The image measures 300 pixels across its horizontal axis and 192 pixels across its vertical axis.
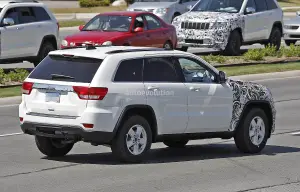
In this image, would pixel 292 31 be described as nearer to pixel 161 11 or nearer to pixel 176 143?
pixel 161 11

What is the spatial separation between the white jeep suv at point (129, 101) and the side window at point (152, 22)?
1403 centimetres

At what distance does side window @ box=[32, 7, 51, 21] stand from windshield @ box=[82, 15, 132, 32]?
1128mm

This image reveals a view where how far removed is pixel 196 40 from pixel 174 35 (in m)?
1.23

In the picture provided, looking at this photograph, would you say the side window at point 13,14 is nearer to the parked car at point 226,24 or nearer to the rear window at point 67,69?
the parked car at point 226,24

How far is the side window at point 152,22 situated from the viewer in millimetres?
27906

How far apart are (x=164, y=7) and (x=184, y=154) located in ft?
80.5

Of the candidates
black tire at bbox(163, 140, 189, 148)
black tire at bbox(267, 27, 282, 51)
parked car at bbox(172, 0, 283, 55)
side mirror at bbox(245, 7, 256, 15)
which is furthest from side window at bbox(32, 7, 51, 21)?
black tire at bbox(163, 140, 189, 148)

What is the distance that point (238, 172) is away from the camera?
1237 centimetres

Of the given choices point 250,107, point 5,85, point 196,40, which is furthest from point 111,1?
point 250,107

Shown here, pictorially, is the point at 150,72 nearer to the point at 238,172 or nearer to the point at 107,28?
the point at 238,172

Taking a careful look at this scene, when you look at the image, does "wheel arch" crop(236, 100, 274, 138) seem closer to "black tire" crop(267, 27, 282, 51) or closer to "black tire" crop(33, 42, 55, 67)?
"black tire" crop(33, 42, 55, 67)

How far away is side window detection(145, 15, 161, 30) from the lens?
2791cm

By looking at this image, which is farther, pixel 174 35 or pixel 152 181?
pixel 174 35

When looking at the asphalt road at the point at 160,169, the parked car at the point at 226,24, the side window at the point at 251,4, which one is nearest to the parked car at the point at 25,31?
the parked car at the point at 226,24
